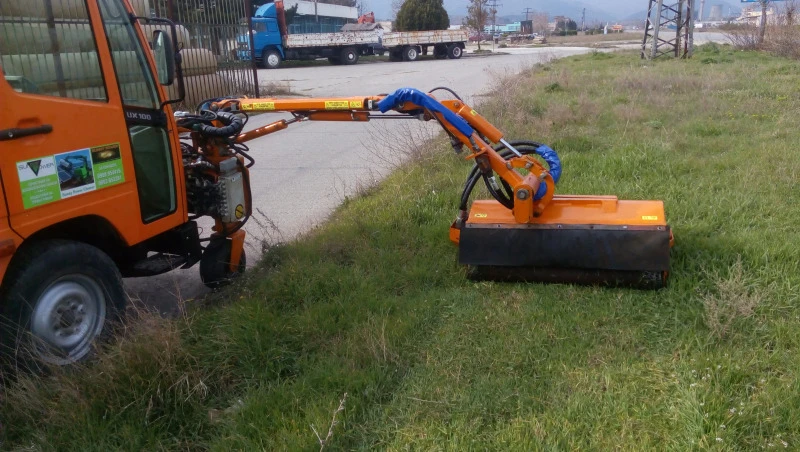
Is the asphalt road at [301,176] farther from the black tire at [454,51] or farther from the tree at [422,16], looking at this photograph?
the tree at [422,16]

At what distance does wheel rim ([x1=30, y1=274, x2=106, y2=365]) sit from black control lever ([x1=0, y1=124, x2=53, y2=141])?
84 centimetres

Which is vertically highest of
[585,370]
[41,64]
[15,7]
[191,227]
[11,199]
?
[15,7]

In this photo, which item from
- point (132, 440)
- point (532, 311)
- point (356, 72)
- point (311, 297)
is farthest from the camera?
point (356, 72)

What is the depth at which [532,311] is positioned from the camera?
4477 mm

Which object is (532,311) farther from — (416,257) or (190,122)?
(190,122)

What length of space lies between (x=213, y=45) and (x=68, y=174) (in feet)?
39.0

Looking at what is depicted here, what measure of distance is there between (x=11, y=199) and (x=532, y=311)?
3136 millimetres

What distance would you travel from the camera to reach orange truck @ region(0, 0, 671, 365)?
359cm

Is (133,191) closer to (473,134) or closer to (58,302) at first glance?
(58,302)

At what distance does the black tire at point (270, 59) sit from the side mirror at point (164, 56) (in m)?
30.4

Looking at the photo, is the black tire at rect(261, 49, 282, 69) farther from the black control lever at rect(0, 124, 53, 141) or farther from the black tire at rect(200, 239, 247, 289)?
the black control lever at rect(0, 124, 53, 141)

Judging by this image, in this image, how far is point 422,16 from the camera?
43656mm

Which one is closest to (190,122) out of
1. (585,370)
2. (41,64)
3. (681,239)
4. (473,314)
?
(41,64)

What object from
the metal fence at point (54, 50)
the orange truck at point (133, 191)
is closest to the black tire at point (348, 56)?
the orange truck at point (133, 191)
